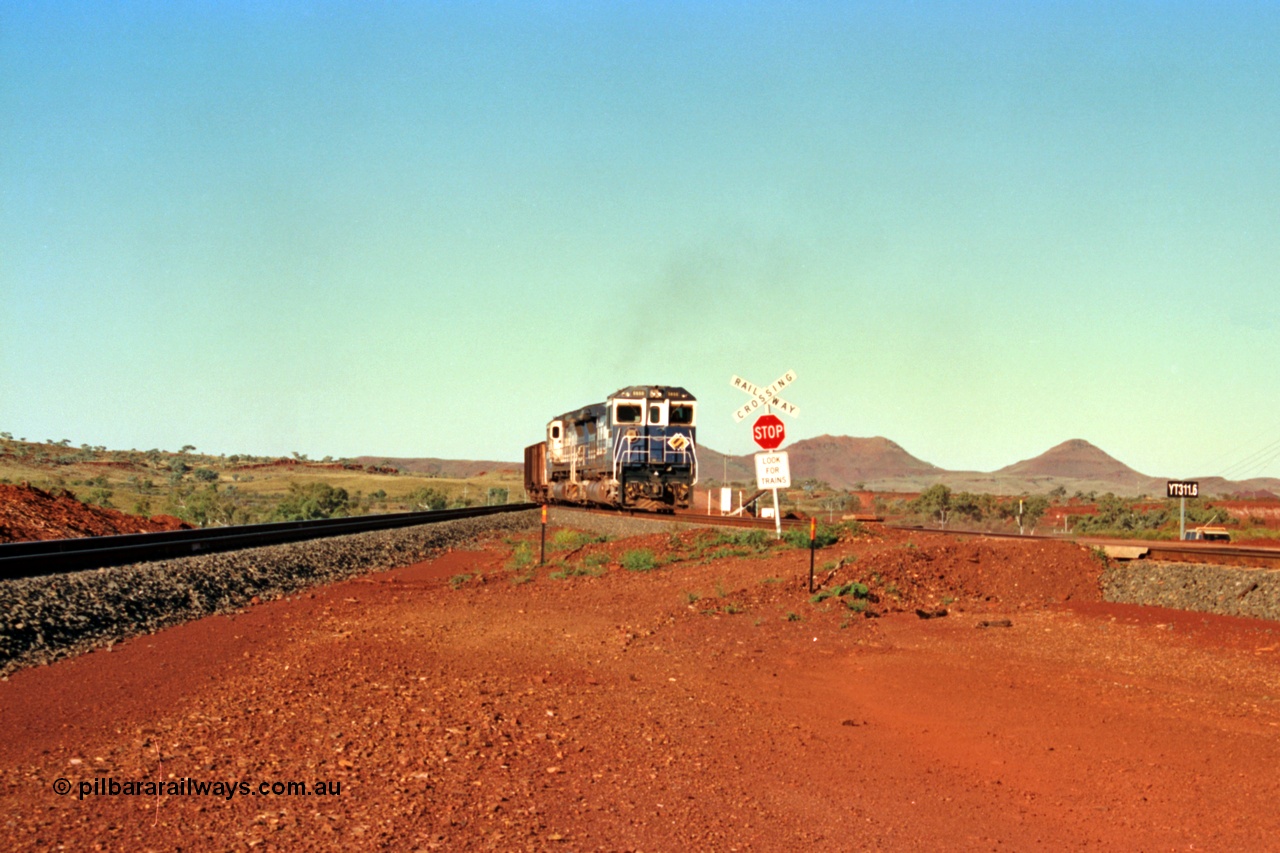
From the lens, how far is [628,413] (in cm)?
3297

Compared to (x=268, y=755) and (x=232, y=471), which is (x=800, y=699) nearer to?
(x=268, y=755)

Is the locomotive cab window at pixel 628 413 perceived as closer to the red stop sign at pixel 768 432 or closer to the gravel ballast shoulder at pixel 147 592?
the gravel ballast shoulder at pixel 147 592

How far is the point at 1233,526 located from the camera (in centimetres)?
4103

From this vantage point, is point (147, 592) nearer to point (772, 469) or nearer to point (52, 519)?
point (772, 469)

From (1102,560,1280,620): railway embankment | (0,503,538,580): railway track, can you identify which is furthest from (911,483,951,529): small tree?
(1102,560,1280,620): railway embankment

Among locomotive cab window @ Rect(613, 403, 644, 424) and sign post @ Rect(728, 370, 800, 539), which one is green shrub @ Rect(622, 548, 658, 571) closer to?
sign post @ Rect(728, 370, 800, 539)

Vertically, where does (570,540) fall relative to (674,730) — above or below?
above

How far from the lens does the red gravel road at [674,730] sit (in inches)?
231

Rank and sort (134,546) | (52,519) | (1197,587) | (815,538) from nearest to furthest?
1. (1197,587)
2. (134,546)
3. (815,538)
4. (52,519)

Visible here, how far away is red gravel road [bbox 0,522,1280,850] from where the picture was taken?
231 inches

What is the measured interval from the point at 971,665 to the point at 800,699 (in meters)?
2.35

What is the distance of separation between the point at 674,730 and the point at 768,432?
36.5 feet

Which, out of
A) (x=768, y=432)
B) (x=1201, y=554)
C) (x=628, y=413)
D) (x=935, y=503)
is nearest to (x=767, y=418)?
(x=768, y=432)

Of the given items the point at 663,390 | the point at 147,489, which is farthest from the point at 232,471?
the point at 663,390
